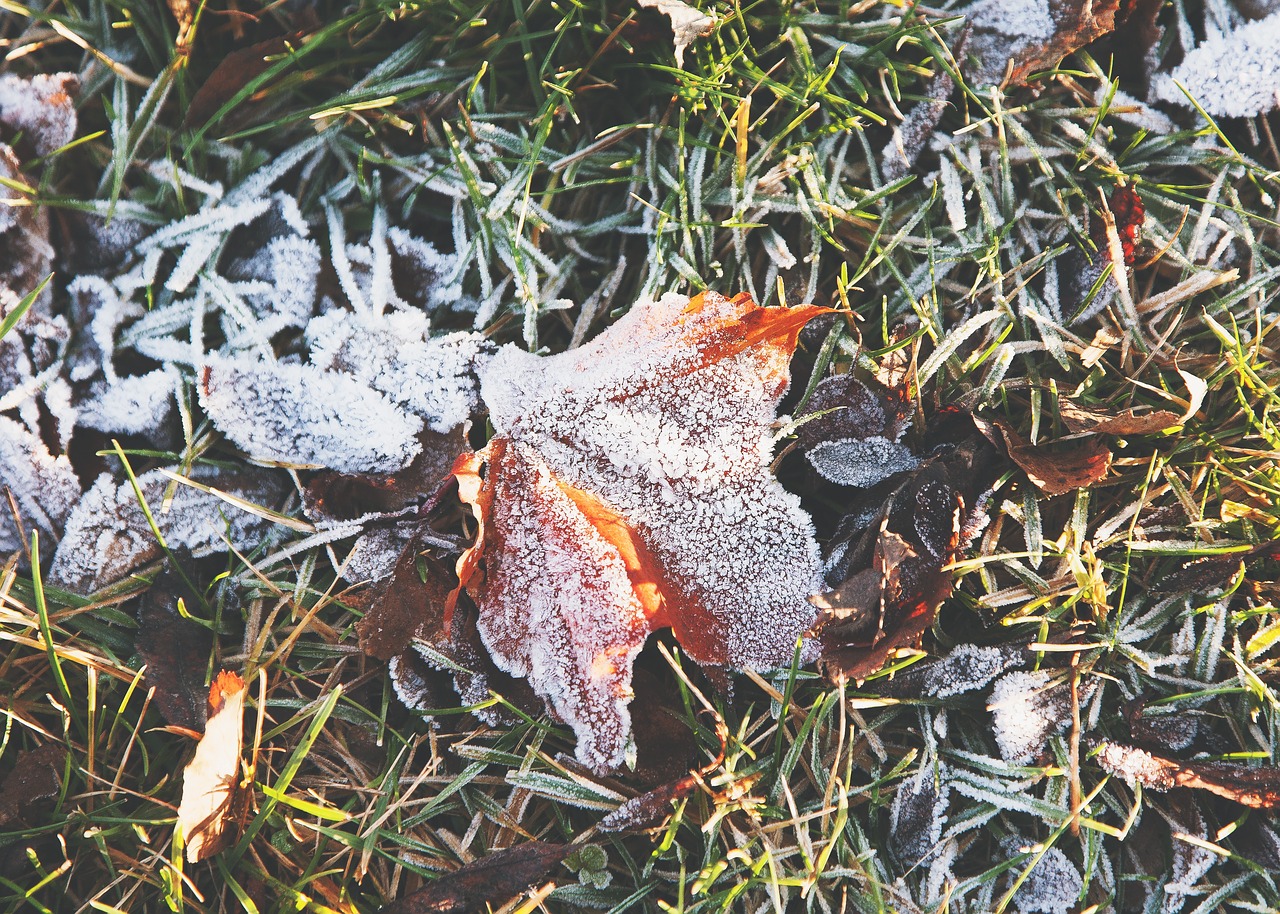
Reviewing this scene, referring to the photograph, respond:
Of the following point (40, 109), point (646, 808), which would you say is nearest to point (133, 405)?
point (40, 109)

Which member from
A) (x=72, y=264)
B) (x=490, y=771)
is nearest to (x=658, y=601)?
(x=490, y=771)

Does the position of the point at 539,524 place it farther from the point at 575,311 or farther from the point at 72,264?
the point at 72,264

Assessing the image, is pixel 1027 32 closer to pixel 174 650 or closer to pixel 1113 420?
pixel 1113 420

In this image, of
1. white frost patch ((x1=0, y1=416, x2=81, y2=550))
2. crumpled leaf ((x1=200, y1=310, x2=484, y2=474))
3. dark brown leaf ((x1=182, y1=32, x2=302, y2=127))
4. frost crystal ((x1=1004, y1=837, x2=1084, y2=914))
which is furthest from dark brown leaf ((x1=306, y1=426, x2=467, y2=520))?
frost crystal ((x1=1004, y1=837, x2=1084, y2=914))

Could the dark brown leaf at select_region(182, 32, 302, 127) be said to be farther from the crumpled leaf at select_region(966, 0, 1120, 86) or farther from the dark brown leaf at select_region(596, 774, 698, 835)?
the dark brown leaf at select_region(596, 774, 698, 835)

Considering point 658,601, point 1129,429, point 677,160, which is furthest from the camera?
point 677,160
